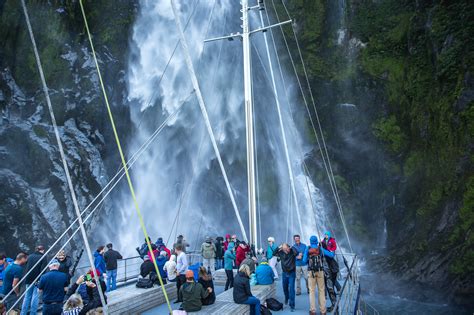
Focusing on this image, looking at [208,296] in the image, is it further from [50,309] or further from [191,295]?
[50,309]

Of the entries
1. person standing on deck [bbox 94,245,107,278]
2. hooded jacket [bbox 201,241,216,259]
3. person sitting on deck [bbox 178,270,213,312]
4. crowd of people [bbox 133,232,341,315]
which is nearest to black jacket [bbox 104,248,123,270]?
person standing on deck [bbox 94,245,107,278]

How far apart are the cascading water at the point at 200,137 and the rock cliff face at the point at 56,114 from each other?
1.80m

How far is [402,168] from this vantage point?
2538 centimetres

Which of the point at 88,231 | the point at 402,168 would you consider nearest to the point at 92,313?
the point at 88,231

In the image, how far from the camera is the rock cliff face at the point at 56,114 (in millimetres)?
23984

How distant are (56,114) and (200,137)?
10.4 metres

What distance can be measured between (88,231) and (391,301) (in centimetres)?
1884

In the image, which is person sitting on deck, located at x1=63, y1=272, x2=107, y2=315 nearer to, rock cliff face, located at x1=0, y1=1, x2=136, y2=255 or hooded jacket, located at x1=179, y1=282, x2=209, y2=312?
hooded jacket, located at x1=179, y1=282, x2=209, y2=312

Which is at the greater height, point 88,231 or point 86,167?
point 86,167

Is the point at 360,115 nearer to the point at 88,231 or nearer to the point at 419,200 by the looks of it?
the point at 419,200

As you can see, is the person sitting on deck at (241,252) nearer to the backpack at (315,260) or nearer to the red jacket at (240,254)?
the red jacket at (240,254)

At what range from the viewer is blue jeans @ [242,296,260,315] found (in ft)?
24.8

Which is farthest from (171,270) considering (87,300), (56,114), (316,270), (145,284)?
(56,114)

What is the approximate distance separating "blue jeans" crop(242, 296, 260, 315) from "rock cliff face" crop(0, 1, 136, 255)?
20.1 m
